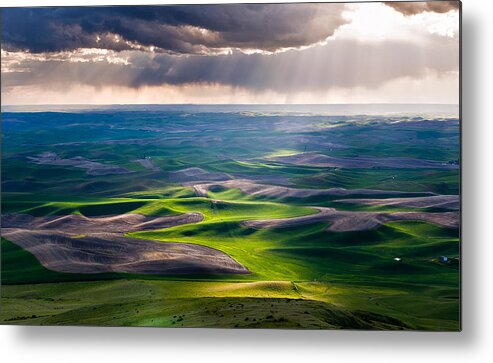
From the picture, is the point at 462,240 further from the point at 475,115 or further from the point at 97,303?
the point at 97,303

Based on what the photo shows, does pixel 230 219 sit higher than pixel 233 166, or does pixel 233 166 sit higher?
pixel 233 166

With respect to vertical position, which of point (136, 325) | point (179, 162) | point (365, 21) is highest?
point (365, 21)

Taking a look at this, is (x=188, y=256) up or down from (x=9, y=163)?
down

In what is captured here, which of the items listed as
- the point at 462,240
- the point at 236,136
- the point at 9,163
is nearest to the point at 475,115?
the point at 462,240
